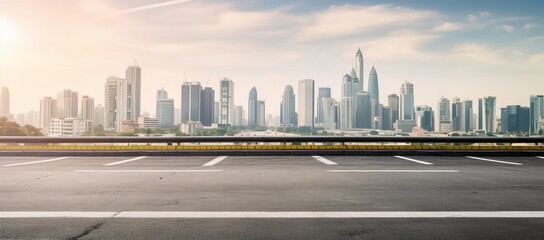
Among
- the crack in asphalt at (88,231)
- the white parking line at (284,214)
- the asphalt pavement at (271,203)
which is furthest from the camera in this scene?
the white parking line at (284,214)

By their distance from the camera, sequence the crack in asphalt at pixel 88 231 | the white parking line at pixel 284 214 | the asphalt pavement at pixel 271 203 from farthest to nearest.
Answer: the white parking line at pixel 284 214
the asphalt pavement at pixel 271 203
the crack in asphalt at pixel 88 231

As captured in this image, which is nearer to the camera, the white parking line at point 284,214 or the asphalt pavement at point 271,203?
the asphalt pavement at point 271,203

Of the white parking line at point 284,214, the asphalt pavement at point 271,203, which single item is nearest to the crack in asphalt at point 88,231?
the asphalt pavement at point 271,203

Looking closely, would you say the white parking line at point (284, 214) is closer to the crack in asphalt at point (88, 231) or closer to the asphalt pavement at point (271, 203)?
the asphalt pavement at point (271, 203)

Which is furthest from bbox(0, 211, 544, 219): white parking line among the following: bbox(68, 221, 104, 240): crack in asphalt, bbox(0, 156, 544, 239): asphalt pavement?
bbox(68, 221, 104, 240): crack in asphalt

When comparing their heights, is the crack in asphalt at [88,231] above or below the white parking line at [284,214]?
below

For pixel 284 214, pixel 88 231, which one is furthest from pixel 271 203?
pixel 88 231

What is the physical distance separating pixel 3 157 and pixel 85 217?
13850 millimetres

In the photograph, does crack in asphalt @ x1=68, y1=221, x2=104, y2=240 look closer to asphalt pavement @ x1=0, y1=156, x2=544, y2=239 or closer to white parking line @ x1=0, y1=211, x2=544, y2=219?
asphalt pavement @ x1=0, y1=156, x2=544, y2=239

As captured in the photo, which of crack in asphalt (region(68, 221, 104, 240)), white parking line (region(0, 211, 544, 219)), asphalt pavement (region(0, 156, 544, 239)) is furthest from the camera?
white parking line (region(0, 211, 544, 219))

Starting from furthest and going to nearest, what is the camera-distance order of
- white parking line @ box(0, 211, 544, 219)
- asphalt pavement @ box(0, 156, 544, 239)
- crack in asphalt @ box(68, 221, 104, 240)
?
white parking line @ box(0, 211, 544, 219), asphalt pavement @ box(0, 156, 544, 239), crack in asphalt @ box(68, 221, 104, 240)

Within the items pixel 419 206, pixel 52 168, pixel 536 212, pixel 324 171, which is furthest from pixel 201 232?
pixel 52 168

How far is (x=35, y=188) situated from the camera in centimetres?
891

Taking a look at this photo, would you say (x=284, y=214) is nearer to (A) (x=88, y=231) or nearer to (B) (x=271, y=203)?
(B) (x=271, y=203)
